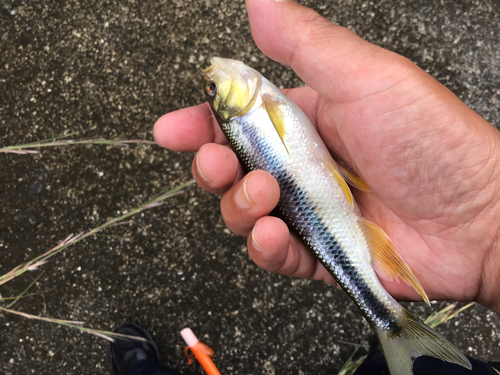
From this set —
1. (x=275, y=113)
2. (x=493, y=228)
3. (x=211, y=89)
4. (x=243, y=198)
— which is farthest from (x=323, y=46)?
(x=493, y=228)

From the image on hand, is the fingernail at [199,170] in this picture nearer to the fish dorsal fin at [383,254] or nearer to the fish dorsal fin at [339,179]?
the fish dorsal fin at [339,179]

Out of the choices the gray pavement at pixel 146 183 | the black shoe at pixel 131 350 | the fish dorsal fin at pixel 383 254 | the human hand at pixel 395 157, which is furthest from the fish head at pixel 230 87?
the black shoe at pixel 131 350

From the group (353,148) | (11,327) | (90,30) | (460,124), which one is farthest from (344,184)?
(11,327)

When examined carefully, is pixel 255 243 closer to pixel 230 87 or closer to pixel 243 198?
pixel 243 198

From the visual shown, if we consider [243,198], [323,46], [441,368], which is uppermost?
[323,46]

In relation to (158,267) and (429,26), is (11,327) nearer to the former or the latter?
(158,267)

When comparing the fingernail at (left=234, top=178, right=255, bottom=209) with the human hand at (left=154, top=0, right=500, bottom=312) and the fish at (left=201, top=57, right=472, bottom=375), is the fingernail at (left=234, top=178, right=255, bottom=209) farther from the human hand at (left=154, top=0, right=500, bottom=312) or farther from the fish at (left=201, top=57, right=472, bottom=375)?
the fish at (left=201, top=57, right=472, bottom=375)
